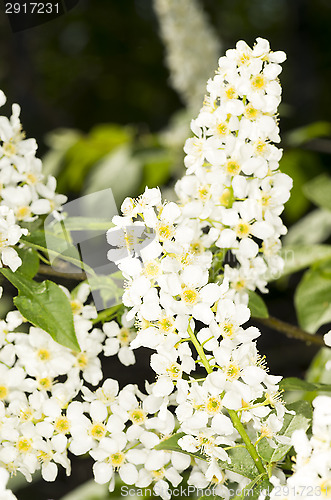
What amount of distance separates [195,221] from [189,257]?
106mm

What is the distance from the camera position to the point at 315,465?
350 mm

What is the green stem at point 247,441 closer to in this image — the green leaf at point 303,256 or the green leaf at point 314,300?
the green leaf at point 314,300

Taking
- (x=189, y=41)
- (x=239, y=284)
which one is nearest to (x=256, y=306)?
(x=239, y=284)

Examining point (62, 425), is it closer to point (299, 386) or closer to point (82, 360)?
point (82, 360)

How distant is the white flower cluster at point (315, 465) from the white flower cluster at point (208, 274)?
0.06 meters

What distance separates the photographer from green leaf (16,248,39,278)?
52cm

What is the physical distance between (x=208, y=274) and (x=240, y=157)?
10cm

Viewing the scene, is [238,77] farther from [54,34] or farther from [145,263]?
[54,34]

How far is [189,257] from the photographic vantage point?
45 centimetres

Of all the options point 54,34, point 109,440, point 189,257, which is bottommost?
point 54,34

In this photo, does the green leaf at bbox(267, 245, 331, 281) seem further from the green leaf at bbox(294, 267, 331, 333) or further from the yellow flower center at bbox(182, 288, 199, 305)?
the yellow flower center at bbox(182, 288, 199, 305)

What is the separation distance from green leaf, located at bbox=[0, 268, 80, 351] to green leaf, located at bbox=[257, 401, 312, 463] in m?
0.16

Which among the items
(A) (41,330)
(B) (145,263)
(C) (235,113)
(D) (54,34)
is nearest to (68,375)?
(A) (41,330)

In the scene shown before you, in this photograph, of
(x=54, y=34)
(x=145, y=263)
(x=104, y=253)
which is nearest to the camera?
(x=145, y=263)
